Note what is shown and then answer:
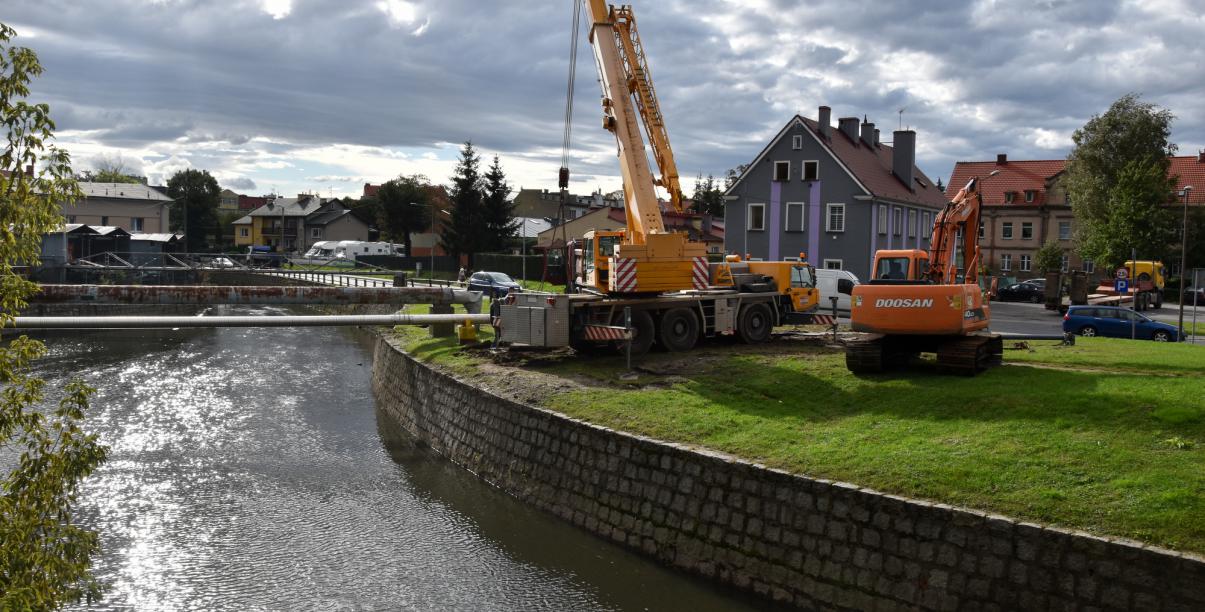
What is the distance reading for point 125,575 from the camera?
12508 millimetres

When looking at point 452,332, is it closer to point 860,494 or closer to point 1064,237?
point 860,494

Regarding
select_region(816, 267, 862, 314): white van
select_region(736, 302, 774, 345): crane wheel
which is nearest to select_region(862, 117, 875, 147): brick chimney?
select_region(816, 267, 862, 314): white van

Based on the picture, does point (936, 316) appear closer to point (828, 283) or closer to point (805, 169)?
point (828, 283)

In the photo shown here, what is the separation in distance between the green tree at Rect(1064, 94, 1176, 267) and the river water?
47.9 metres

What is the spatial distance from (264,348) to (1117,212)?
47746 millimetres

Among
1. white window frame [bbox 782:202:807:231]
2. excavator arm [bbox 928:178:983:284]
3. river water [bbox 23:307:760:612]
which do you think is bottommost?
river water [bbox 23:307:760:612]

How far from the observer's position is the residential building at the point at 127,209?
303 ft

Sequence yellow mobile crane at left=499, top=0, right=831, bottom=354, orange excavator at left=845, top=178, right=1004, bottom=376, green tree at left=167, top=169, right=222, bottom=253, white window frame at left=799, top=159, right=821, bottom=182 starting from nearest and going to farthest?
orange excavator at left=845, top=178, right=1004, bottom=376, yellow mobile crane at left=499, top=0, right=831, bottom=354, white window frame at left=799, top=159, right=821, bottom=182, green tree at left=167, top=169, right=222, bottom=253

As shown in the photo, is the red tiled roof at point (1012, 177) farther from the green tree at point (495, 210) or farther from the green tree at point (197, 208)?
the green tree at point (197, 208)

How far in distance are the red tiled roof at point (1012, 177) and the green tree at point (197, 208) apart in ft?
281

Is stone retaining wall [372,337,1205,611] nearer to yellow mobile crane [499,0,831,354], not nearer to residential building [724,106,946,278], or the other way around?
yellow mobile crane [499,0,831,354]

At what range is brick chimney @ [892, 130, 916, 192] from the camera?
52031mm

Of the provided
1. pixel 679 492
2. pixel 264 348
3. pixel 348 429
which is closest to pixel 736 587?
pixel 679 492

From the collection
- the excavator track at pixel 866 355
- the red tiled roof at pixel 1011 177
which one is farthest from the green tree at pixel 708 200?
the excavator track at pixel 866 355
